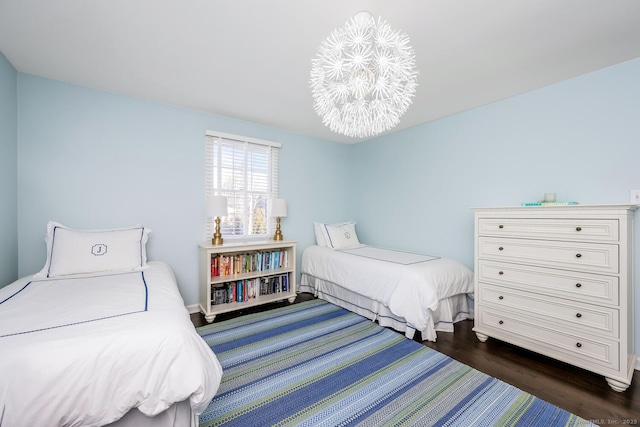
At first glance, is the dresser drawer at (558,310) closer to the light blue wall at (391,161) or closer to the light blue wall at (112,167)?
the light blue wall at (391,161)

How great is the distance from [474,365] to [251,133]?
3379mm

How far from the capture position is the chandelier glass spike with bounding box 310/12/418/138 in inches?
50.4

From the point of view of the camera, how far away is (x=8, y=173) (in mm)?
2068

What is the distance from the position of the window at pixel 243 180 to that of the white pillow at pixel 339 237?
80 cm

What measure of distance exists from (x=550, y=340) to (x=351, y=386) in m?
1.59

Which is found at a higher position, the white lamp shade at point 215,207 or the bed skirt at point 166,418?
the white lamp shade at point 215,207

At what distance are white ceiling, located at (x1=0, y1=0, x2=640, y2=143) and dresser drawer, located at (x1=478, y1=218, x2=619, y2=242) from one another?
123cm

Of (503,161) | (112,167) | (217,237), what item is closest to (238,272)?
(217,237)

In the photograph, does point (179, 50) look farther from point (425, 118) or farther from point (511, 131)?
point (511, 131)

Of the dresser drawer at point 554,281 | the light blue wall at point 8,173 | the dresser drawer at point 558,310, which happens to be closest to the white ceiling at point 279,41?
the light blue wall at point 8,173

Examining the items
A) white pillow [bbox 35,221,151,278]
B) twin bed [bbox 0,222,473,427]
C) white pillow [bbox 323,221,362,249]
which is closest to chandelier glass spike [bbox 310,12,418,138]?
twin bed [bbox 0,222,473,427]

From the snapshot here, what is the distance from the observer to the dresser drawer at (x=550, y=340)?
5.76 feet

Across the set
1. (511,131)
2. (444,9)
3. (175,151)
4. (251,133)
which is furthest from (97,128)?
(511,131)

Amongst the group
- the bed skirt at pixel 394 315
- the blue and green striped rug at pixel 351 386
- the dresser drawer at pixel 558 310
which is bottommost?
the blue and green striped rug at pixel 351 386
